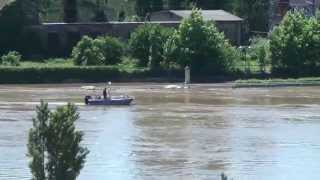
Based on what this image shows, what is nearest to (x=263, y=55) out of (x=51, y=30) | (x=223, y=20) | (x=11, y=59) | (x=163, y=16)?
(x=223, y=20)

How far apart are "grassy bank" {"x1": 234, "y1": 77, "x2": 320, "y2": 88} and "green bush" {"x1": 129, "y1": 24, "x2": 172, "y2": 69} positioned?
27.0 feet

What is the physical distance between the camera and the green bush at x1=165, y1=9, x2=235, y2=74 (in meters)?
84.5

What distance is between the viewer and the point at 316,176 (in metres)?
35.2

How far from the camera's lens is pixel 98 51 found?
88.1m

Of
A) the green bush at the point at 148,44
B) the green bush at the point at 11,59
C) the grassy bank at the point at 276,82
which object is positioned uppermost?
the green bush at the point at 148,44

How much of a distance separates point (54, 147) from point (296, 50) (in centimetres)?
6961

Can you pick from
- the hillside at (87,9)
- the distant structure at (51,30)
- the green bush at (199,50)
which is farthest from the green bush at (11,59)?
the hillside at (87,9)

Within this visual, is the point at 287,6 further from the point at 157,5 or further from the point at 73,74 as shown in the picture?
the point at 73,74

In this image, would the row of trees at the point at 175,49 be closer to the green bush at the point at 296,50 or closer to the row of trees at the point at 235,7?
the green bush at the point at 296,50

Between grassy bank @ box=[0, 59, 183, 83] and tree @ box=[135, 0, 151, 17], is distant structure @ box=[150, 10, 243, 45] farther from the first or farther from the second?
grassy bank @ box=[0, 59, 183, 83]

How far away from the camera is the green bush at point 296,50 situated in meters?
86.2

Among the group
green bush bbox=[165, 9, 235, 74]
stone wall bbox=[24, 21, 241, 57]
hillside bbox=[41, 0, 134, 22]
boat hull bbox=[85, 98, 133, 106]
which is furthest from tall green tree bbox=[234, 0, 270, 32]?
boat hull bbox=[85, 98, 133, 106]

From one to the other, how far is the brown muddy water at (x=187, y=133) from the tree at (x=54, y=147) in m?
16.1

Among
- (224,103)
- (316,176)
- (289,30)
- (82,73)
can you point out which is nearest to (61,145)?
(316,176)
